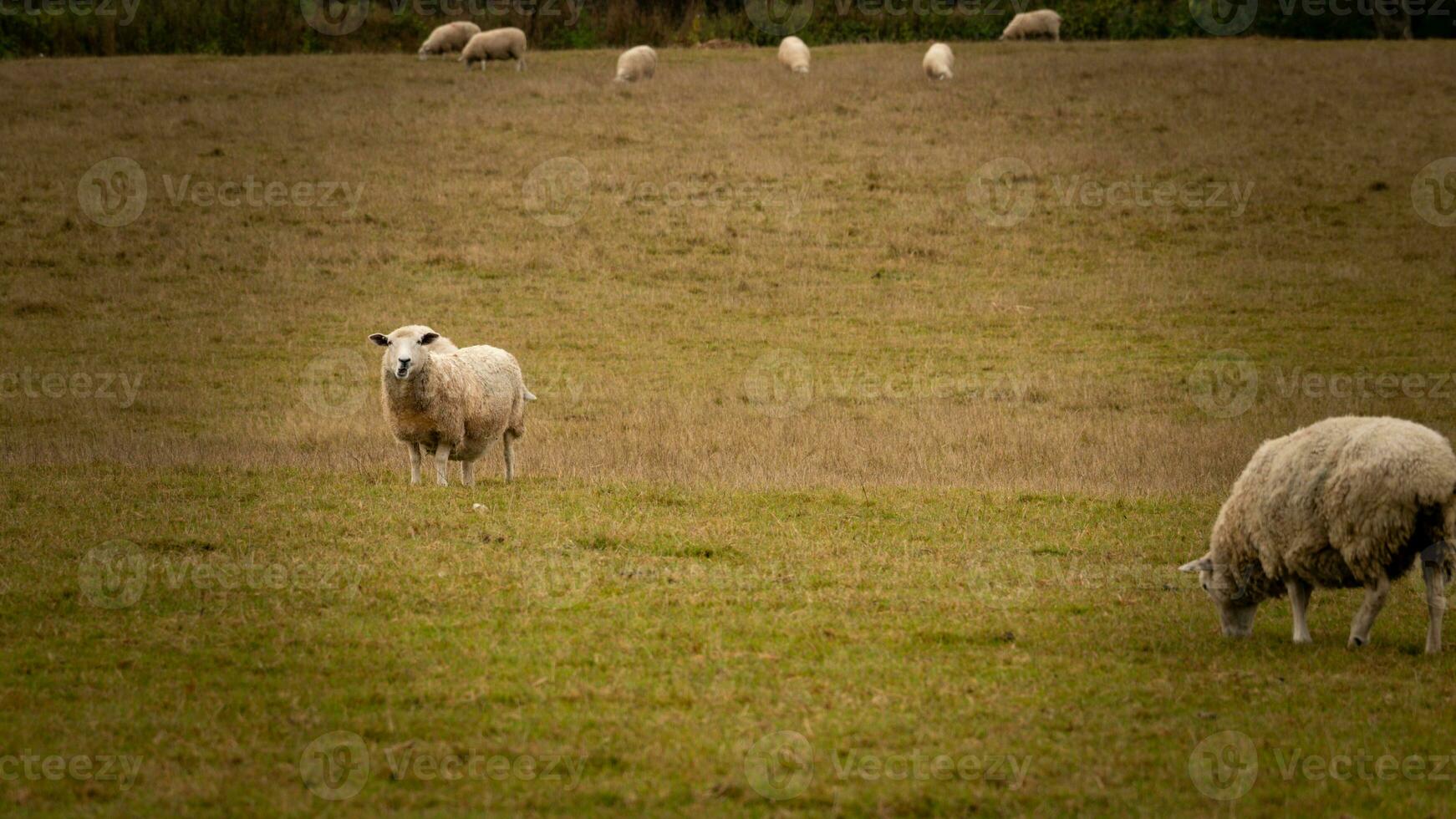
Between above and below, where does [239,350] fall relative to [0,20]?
below

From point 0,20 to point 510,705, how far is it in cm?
5383

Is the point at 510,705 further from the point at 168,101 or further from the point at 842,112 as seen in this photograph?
the point at 168,101

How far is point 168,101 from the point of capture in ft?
139

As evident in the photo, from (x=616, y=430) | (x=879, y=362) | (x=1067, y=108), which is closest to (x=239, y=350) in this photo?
(x=616, y=430)

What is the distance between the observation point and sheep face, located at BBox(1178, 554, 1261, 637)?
10484mm

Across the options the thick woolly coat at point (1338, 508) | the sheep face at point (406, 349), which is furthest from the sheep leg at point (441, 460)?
the thick woolly coat at point (1338, 508)

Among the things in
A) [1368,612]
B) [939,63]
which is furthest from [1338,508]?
[939,63]

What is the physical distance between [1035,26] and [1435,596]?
49.7 metres

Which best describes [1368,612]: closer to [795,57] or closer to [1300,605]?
[1300,605]

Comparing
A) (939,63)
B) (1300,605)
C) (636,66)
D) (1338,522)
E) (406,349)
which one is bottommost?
(1300,605)

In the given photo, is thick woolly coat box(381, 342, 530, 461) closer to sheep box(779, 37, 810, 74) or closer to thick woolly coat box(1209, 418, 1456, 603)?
thick woolly coat box(1209, 418, 1456, 603)

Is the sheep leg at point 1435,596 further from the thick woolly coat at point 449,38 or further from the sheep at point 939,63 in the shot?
the thick woolly coat at point 449,38

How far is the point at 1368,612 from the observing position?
32.1 ft

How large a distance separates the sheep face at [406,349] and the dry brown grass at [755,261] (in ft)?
8.44
